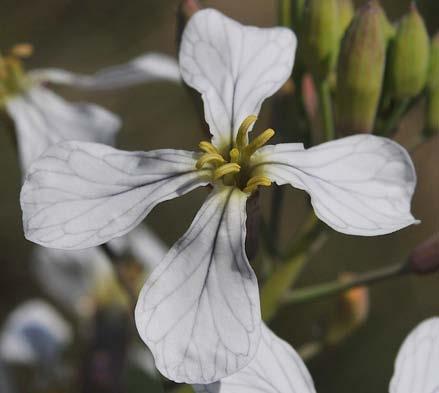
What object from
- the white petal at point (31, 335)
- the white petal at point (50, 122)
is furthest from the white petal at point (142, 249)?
the white petal at point (50, 122)

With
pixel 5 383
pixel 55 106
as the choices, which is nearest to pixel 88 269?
pixel 5 383

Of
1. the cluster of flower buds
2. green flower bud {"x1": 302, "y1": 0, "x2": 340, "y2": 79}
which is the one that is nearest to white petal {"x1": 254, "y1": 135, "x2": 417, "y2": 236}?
the cluster of flower buds

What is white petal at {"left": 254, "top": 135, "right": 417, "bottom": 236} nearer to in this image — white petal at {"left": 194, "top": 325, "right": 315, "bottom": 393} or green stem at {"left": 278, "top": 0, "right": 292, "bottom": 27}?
white petal at {"left": 194, "top": 325, "right": 315, "bottom": 393}

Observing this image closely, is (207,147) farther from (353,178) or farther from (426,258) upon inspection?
(426,258)

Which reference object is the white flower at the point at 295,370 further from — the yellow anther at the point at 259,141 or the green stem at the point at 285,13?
the green stem at the point at 285,13

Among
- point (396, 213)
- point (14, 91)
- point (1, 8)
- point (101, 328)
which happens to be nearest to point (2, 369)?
point (101, 328)
